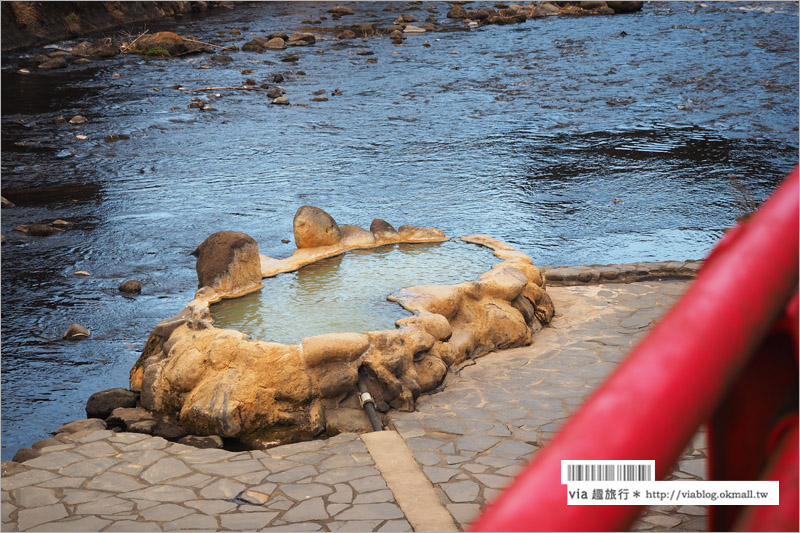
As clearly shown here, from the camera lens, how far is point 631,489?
59 cm

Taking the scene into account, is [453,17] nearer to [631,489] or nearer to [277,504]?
[277,504]

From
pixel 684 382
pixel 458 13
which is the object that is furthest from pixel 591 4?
pixel 684 382

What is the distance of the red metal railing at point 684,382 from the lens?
524mm

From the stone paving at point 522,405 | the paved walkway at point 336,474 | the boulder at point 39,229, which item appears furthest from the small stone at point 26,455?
the boulder at point 39,229

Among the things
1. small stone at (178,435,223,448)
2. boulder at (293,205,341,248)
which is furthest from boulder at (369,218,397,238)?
small stone at (178,435,223,448)

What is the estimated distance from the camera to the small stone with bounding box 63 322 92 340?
33.4ft

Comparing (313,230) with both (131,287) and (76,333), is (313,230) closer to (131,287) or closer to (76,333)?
(76,333)

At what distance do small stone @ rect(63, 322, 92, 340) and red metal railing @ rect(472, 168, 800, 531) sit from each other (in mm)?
10435

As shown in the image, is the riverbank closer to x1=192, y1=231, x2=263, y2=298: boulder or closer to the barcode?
x1=192, y1=231, x2=263, y2=298: boulder

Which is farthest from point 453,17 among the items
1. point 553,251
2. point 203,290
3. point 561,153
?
point 203,290

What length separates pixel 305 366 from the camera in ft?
23.0

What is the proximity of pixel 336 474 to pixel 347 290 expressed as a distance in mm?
2970

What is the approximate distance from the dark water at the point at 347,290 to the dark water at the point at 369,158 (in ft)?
6.36

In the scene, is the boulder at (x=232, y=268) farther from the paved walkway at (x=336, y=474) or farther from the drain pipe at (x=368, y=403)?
the paved walkway at (x=336, y=474)
